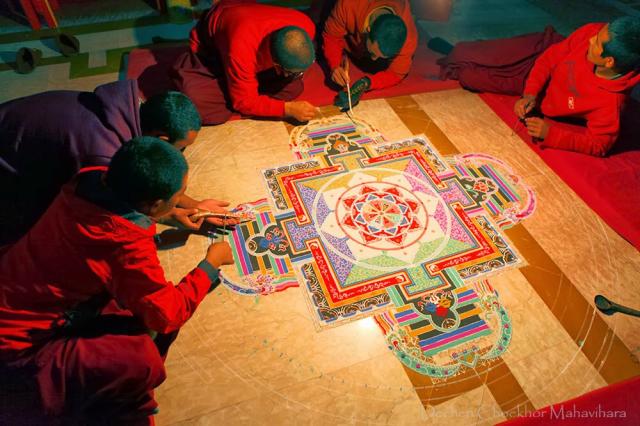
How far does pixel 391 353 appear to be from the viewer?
2.06m

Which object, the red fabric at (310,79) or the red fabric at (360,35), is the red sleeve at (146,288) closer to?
the red fabric at (310,79)

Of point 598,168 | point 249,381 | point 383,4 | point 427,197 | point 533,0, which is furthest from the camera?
point 533,0

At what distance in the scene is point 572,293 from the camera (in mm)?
2338

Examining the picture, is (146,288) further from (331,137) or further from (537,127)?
(537,127)

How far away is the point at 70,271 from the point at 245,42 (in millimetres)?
1981

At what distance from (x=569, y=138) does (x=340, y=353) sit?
8.27 ft

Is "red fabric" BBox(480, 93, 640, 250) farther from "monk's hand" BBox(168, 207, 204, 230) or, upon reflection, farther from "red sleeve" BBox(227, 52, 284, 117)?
"monk's hand" BBox(168, 207, 204, 230)

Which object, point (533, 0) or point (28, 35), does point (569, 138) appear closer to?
point (533, 0)

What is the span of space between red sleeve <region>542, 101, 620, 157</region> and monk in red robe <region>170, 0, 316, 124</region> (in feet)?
6.43

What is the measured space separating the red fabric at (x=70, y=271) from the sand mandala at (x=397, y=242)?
0.73 m

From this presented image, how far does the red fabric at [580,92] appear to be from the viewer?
292 centimetres

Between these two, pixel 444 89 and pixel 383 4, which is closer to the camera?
pixel 383 4

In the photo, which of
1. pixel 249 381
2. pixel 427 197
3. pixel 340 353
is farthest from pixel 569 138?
pixel 249 381

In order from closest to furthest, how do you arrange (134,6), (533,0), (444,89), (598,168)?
1. (598,168)
2. (444,89)
3. (134,6)
4. (533,0)
